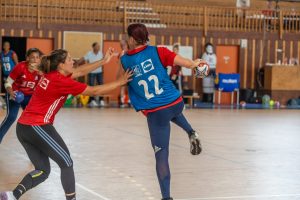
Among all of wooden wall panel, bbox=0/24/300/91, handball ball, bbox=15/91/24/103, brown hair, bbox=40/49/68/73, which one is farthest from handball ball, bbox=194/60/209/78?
wooden wall panel, bbox=0/24/300/91

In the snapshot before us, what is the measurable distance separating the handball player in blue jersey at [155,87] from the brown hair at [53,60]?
709mm

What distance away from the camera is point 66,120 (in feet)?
55.3

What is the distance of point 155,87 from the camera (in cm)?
691

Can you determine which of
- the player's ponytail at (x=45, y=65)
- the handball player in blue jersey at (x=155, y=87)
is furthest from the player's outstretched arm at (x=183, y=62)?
the player's ponytail at (x=45, y=65)

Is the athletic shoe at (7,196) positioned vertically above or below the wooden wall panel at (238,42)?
below

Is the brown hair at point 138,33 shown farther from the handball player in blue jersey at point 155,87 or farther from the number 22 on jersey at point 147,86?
the number 22 on jersey at point 147,86

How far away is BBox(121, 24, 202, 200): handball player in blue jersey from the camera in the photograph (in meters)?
6.88

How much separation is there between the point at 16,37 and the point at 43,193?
17629mm

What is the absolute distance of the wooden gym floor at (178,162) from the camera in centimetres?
791

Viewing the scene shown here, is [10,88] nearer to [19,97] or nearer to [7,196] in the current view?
[19,97]

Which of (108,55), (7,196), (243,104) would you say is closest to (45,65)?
(108,55)

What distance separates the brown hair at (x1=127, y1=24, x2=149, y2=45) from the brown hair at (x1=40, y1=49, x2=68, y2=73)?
72cm

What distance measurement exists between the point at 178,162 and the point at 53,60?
4.07 m

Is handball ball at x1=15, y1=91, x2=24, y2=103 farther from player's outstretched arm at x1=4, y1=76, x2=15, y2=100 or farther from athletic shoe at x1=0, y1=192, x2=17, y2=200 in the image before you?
athletic shoe at x1=0, y1=192, x2=17, y2=200
